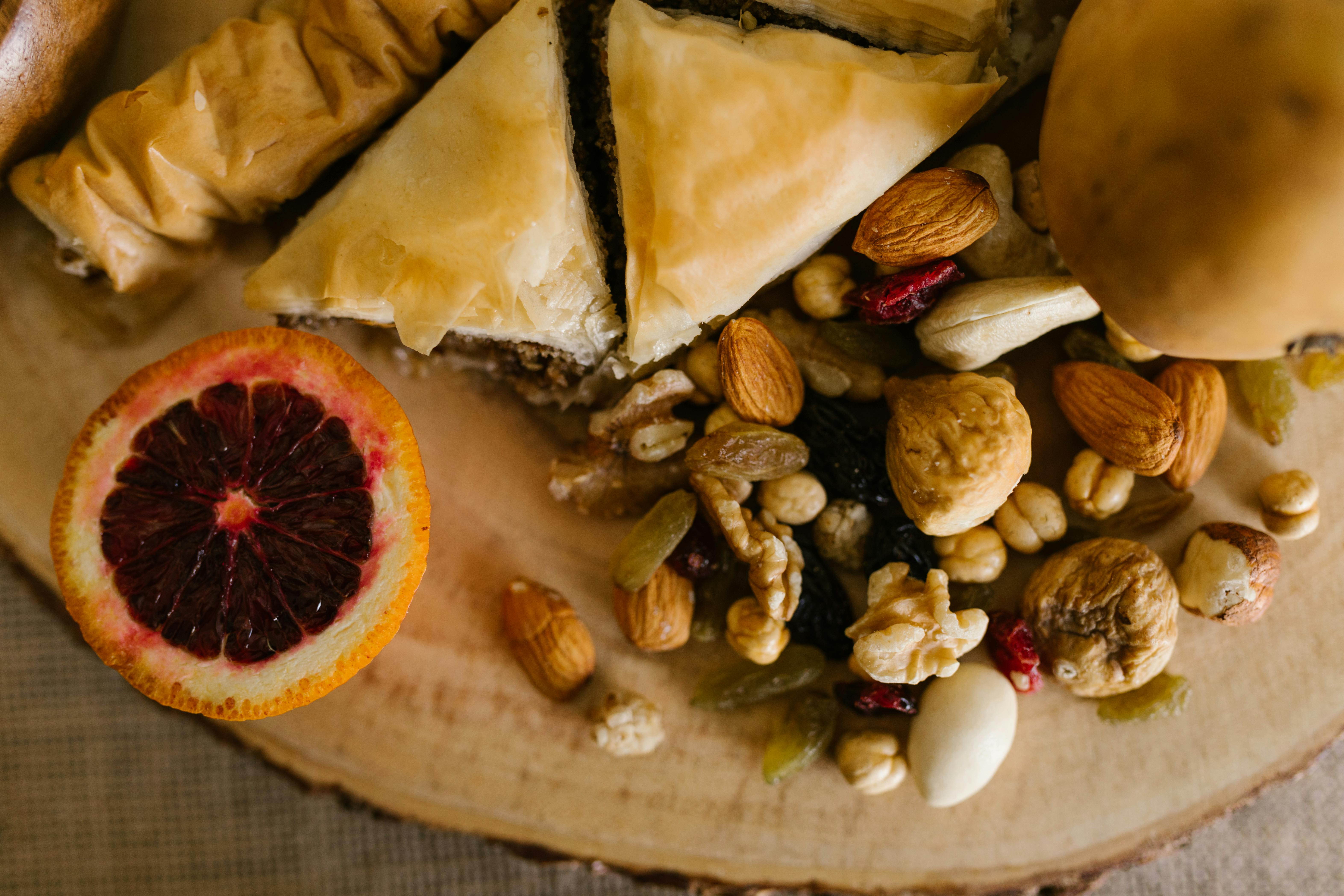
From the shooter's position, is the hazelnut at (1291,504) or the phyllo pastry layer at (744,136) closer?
the phyllo pastry layer at (744,136)

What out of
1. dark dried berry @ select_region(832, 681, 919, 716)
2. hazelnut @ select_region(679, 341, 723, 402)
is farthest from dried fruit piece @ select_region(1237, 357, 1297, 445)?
hazelnut @ select_region(679, 341, 723, 402)

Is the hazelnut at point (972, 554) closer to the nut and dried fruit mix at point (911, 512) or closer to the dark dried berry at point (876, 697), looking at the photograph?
the nut and dried fruit mix at point (911, 512)

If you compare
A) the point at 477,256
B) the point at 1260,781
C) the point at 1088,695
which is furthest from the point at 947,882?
the point at 477,256

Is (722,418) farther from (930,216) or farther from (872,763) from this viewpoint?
(872,763)

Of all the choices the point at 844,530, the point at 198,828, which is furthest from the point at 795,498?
the point at 198,828

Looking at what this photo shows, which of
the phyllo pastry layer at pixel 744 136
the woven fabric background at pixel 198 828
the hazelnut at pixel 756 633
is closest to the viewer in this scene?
the phyllo pastry layer at pixel 744 136

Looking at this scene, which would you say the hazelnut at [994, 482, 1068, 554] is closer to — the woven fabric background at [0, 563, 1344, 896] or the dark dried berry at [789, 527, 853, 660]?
the dark dried berry at [789, 527, 853, 660]

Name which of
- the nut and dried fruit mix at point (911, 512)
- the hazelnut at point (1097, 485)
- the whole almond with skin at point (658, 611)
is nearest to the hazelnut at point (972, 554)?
the nut and dried fruit mix at point (911, 512)
